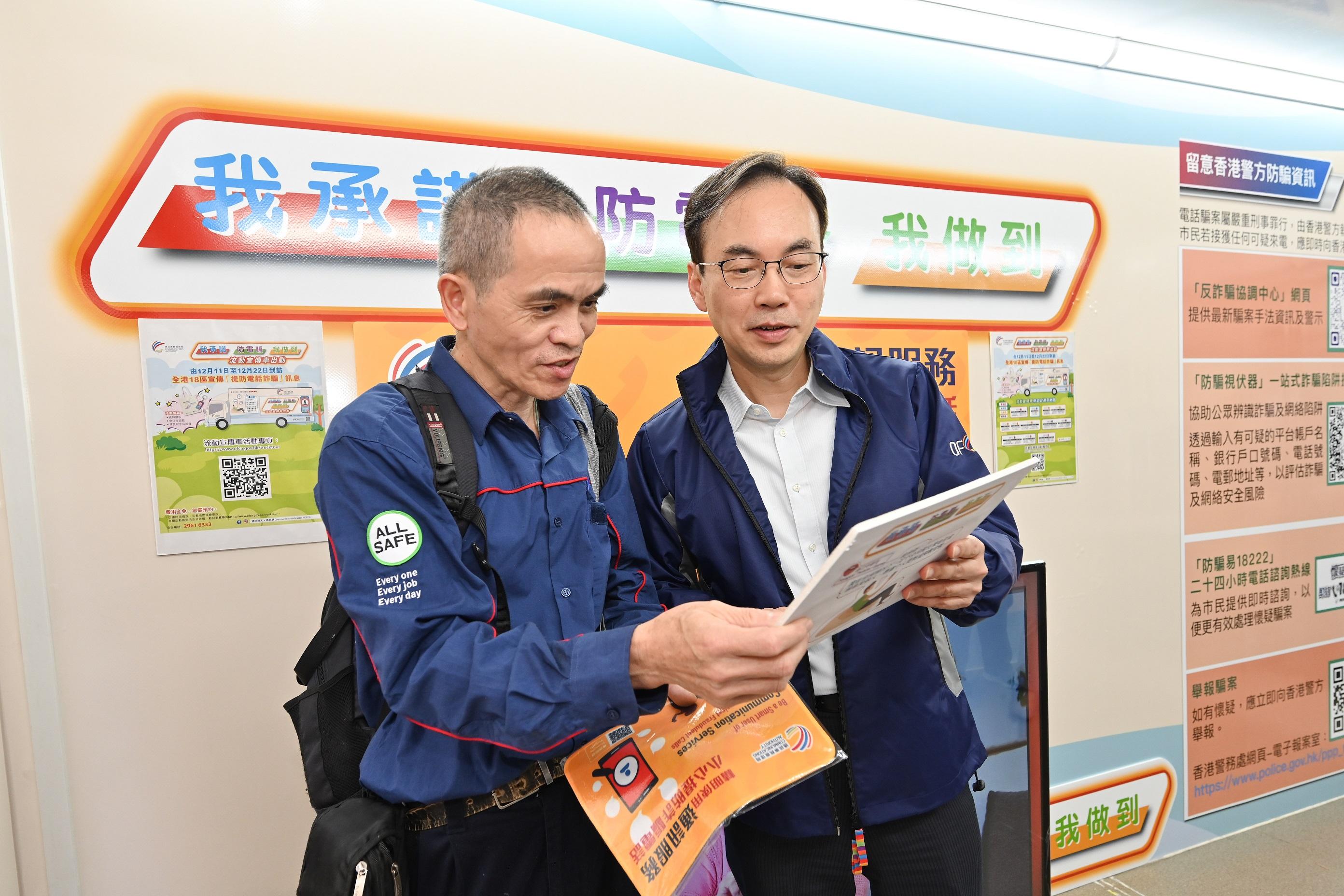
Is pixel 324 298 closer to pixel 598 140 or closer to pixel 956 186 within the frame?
pixel 598 140

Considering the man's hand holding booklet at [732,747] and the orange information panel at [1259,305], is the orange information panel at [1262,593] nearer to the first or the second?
the orange information panel at [1259,305]

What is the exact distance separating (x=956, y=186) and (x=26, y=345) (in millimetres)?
2431

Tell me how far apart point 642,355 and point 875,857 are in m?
1.30

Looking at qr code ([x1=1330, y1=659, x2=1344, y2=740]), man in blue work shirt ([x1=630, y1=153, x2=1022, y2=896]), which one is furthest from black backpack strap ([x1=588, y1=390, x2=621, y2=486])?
qr code ([x1=1330, y1=659, x2=1344, y2=740])

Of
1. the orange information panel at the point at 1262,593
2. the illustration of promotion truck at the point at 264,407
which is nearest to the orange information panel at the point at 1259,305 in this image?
the orange information panel at the point at 1262,593

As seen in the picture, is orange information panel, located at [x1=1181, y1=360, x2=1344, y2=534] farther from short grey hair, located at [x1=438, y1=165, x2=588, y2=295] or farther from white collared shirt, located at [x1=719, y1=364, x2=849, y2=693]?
short grey hair, located at [x1=438, y1=165, x2=588, y2=295]

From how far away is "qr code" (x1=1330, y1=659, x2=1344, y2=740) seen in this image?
3174 millimetres

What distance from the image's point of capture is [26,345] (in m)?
1.62

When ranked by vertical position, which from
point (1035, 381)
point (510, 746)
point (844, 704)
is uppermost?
point (1035, 381)

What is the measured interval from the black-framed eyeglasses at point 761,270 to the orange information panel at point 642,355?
0.62m

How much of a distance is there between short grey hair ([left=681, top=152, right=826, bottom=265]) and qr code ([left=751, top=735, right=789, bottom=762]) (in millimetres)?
823

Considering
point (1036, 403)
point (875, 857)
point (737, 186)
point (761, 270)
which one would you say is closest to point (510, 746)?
point (875, 857)

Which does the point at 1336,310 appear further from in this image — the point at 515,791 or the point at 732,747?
the point at 515,791

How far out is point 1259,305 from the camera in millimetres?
2975
